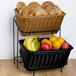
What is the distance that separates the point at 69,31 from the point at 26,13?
754 millimetres

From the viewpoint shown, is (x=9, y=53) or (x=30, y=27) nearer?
(x=30, y=27)

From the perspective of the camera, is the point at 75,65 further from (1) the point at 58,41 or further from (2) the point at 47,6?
(2) the point at 47,6

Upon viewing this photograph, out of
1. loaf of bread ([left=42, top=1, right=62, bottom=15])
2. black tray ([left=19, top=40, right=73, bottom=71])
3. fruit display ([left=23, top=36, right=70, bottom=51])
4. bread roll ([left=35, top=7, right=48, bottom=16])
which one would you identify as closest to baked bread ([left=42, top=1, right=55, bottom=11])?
loaf of bread ([left=42, top=1, right=62, bottom=15])

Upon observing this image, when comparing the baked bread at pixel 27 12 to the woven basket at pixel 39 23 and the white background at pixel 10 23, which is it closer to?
the woven basket at pixel 39 23

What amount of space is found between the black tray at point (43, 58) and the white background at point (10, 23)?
0.50 meters

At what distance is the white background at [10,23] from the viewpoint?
8.12 ft

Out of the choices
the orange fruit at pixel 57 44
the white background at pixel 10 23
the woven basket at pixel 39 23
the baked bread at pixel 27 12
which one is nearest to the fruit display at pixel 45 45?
the orange fruit at pixel 57 44

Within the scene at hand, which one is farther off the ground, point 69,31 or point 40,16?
point 40,16

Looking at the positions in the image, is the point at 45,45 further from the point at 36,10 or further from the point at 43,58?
the point at 36,10

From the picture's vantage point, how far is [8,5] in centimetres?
247

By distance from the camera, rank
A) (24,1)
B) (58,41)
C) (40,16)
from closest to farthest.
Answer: (40,16)
(58,41)
(24,1)

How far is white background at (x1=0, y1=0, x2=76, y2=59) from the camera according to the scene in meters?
2.47

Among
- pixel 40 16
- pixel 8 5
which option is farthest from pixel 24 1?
pixel 40 16

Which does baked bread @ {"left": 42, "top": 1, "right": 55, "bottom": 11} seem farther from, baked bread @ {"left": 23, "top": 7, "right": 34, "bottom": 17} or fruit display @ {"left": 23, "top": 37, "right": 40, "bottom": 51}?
fruit display @ {"left": 23, "top": 37, "right": 40, "bottom": 51}
